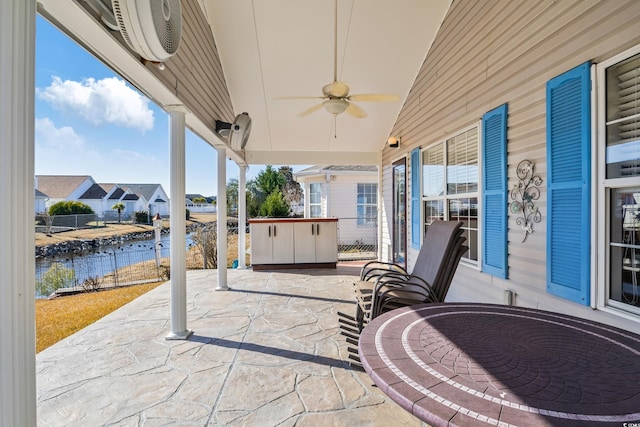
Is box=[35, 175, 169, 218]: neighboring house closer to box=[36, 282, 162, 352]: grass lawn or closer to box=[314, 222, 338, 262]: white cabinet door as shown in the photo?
box=[36, 282, 162, 352]: grass lawn

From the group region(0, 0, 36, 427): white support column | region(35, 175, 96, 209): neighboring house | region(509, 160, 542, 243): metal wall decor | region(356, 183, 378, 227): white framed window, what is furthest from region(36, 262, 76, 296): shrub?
region(356, 183, 378, 227): white framed window

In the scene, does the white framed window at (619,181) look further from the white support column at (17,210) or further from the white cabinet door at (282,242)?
the white cabinet door at (282,242)

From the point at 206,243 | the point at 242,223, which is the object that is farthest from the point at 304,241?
the point at 206,243

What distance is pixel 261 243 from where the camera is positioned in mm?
7340

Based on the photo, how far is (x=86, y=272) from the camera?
6602 mm

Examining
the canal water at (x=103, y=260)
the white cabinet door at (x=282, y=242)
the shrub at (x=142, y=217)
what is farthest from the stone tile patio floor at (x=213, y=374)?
the shrub at (x=142, y=217)

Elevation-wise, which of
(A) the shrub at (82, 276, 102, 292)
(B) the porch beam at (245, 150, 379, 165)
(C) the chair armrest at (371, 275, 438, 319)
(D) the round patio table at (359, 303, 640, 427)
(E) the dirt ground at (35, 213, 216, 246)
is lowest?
(A) the shrub at (82, 276, 102, 292)

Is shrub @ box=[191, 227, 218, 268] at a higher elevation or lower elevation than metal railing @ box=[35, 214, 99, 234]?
lower

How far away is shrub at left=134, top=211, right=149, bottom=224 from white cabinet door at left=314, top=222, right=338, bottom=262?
4.93m

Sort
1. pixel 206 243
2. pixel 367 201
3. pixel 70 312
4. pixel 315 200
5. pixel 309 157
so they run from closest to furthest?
pixel 70 312 → pixel 309 157 → pixel 206 243 → pixel 367 201 → pixel 315 200

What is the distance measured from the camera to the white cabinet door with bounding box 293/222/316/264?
750 cm

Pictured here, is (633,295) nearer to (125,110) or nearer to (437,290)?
(437,290)

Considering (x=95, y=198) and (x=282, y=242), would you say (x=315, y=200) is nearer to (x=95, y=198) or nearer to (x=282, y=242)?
(x=282, y=242)

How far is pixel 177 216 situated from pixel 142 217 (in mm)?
6645
